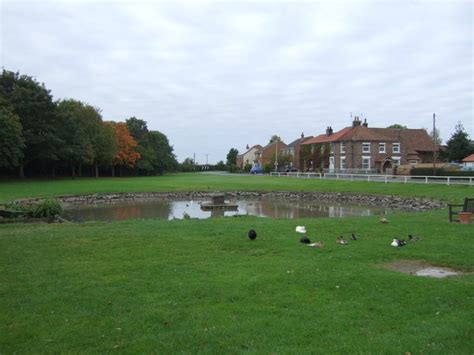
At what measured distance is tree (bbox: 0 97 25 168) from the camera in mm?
43094

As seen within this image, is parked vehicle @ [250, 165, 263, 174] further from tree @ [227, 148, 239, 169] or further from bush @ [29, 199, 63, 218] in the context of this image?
bush @ [29, 199, 63, 218]

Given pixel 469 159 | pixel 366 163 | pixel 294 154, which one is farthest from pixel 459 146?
pixel 294 154

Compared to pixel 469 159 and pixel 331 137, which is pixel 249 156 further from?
pixel 469 159

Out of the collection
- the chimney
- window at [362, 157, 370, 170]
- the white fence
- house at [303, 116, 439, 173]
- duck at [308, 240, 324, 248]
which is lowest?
duck at [308, 240, 324, 248]

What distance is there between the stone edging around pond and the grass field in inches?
728

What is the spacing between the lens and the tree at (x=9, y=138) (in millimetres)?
43094

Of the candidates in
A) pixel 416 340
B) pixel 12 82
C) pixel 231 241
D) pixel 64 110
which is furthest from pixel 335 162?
pixel 416 340

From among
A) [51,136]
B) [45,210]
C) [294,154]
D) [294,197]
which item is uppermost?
[51,136]

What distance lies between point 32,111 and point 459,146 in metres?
67.2

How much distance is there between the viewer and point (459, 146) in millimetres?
72312

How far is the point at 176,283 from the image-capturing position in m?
7.07

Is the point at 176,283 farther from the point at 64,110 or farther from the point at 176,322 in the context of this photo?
the point at 64,110

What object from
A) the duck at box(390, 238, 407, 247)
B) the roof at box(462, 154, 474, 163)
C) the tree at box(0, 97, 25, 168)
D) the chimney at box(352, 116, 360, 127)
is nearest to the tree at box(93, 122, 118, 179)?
the tree at box(0, 97, 25, 168)

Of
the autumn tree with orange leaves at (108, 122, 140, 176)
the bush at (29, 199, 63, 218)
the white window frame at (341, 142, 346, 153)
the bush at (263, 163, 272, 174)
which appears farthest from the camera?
the bush at (263, 163, 272, 174)
